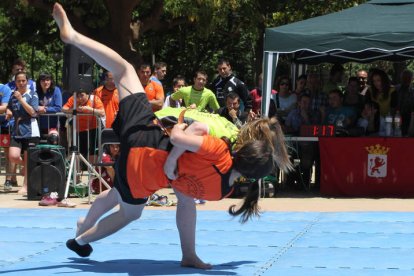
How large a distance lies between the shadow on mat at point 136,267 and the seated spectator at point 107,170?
4.86 meters

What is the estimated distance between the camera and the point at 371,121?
41.0ft

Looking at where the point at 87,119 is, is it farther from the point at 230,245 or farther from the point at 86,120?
the point at 230,245

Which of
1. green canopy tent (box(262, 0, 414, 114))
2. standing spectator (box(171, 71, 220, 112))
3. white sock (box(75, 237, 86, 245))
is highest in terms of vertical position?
green canopy tent (box(262, 0, 414, 114))

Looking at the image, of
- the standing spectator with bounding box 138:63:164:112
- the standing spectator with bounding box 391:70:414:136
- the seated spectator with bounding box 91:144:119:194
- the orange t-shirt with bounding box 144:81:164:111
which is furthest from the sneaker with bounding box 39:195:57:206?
the standing spectator with bounding box 391:70:414:136

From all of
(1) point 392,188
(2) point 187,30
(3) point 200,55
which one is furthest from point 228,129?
(3) point 200,55

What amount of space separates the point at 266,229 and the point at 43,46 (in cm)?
1842

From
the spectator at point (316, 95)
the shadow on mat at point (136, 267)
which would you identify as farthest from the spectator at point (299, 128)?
the shadow on mat at point (136, 267)

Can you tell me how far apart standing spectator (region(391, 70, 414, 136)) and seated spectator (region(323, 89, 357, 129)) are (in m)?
0.78

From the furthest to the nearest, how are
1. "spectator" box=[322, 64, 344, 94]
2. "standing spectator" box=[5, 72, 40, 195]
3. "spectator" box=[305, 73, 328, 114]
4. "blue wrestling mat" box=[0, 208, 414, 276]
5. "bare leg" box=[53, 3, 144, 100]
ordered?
1. "spectator" box=[322, 64, 344, 94]
2. "spectator" box=[305, 73, 328, 114]
3. "standing spectator" box=[5, 72, 40, 195]
4. "blue wrestling mat" box=[0, 208, 414, 276]
5. "bare leg" box=[53, 3, 144, 100]

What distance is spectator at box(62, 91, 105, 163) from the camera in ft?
38.8

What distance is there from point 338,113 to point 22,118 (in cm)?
469

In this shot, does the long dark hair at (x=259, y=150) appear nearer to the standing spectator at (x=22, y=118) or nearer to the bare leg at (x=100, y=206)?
the bare leg at (x=100, y=206)

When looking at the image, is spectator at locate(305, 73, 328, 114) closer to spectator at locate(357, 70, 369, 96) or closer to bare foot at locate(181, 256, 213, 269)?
spectator at locate(357, 70, 369, 96)

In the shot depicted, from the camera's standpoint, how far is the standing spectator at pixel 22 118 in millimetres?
11883
